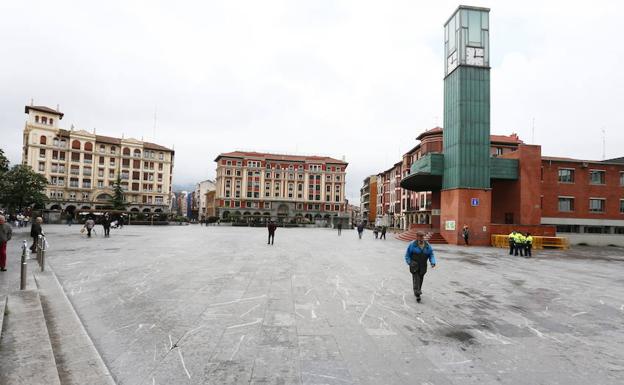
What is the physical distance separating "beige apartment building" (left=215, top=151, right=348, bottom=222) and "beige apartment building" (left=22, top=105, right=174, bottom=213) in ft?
52.7

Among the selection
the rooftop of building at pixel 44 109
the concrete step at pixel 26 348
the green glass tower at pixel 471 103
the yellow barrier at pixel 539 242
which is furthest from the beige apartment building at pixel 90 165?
the concrete step at pixel 26 348

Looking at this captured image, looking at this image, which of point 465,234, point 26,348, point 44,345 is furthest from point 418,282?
point 465,234

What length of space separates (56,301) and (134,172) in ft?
267

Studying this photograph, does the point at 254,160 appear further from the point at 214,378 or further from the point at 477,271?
the point at 214,378

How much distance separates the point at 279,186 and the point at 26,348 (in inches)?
3689

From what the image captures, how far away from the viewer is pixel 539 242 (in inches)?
1089

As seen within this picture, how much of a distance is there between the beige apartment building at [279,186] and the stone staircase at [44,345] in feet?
284

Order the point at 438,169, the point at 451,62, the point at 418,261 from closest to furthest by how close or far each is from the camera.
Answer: the point at 418,261 → the point at 451,62 → the point at 438,169

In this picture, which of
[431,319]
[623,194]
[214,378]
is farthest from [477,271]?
[623,194]

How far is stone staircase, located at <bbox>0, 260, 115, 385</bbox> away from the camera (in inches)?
162

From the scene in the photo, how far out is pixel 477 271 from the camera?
44.9 ft

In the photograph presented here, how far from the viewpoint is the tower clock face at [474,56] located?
28.9m

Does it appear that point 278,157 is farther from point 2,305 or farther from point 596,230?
point 2,305

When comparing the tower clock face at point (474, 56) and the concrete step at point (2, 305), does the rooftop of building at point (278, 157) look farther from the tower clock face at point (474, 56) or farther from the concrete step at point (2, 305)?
the concrete step at point (2, 305)
